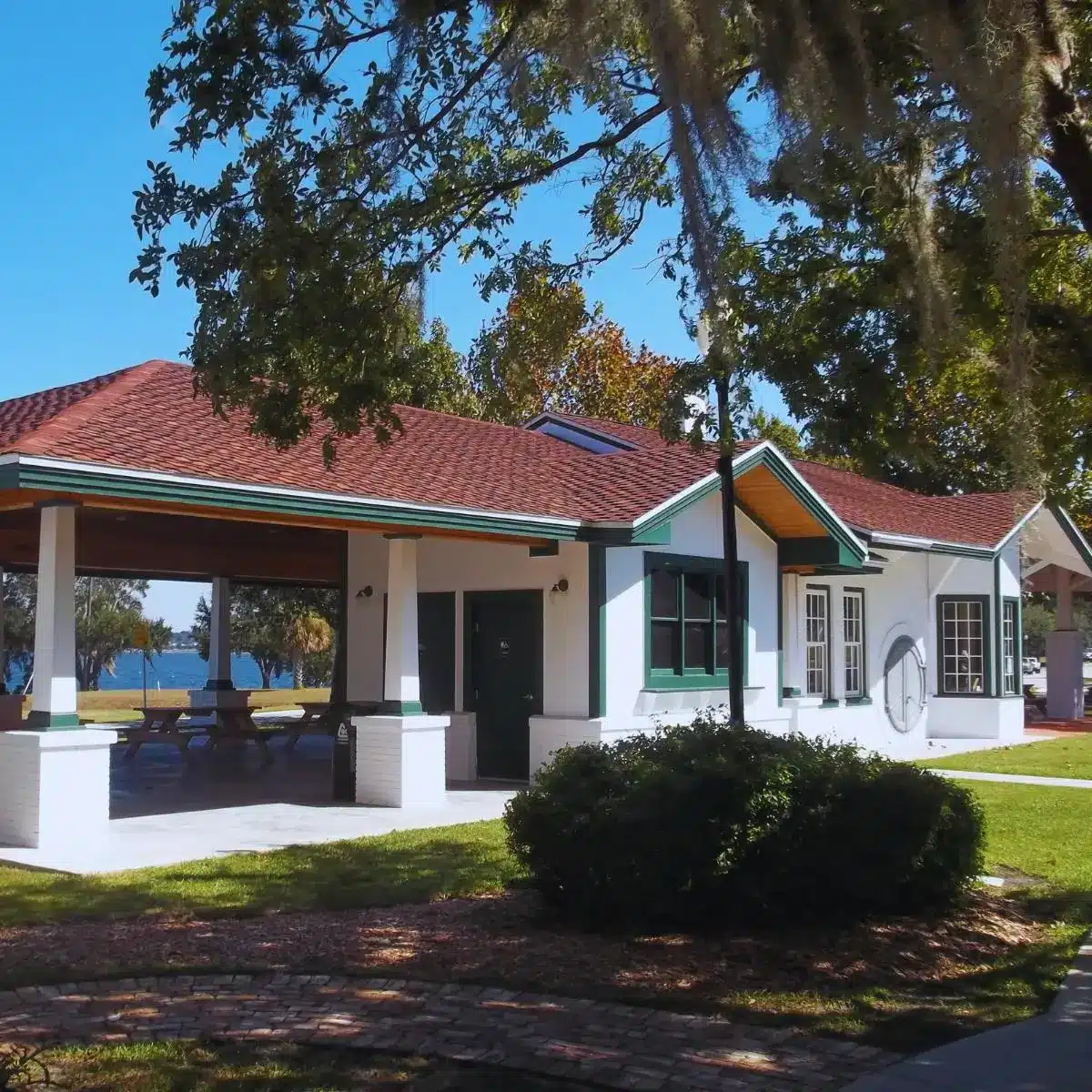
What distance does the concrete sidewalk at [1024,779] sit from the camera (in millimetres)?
16578

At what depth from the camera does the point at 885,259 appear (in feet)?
32.6

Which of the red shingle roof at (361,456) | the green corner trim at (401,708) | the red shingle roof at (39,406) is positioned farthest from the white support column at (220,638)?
the green corner trim at (401,708)

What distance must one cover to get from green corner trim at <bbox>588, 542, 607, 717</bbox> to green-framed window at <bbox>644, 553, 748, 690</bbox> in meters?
0.92

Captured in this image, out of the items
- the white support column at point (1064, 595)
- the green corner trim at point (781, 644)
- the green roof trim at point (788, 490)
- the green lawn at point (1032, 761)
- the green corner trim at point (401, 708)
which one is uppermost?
the green roof trim at point (788, 490)

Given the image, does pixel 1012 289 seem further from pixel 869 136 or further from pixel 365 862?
pixel 365 862

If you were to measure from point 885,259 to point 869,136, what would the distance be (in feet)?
9.68

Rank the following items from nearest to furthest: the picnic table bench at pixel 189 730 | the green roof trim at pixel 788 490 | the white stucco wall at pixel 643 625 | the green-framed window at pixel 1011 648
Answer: the green roof trim at pixel 788 490 < the white stucco wall at pixel 643 625 < the picnic table bench at pixel 189 730 < the green-framed window at pixel 1011 648

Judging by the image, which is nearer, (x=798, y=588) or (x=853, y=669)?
(x=798, y=588)

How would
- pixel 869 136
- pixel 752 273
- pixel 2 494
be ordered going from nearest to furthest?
pixel 869 136, pixel 752 273, pixel 2 494

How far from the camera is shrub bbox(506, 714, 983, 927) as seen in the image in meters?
8.00

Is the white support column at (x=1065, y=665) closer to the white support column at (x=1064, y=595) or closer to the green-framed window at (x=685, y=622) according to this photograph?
the white support column at (x=1064, y=595)

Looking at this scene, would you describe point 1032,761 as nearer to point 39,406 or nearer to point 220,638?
point 220,638

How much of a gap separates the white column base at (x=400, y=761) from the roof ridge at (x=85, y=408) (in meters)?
4.22

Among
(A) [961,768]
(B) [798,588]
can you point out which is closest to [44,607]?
(B) [798,588]
